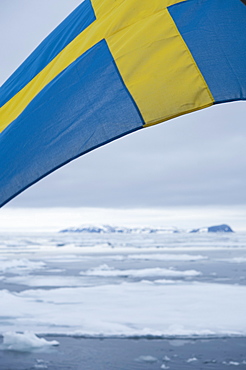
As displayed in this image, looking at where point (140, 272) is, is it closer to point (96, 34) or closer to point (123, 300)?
point (123, 300)

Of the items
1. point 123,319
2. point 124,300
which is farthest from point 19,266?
point 123,319

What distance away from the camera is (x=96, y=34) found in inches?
52.8

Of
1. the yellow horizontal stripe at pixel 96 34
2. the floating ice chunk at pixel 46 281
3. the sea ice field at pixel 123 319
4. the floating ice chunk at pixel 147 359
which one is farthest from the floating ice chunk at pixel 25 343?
the yellow horizontal stripe at pixel 96 34

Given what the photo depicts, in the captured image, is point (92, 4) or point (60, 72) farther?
point (92, 4)

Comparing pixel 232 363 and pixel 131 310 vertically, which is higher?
pixel 131 310

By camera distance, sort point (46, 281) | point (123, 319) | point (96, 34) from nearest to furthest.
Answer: point (96, 34), point (123, 319), point (46, 281)

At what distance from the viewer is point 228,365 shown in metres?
4.70

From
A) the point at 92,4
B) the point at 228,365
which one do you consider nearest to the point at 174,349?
the point at 228,365

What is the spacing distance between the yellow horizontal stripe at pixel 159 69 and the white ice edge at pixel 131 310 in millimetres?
4976

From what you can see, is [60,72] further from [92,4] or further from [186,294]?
[186,294]

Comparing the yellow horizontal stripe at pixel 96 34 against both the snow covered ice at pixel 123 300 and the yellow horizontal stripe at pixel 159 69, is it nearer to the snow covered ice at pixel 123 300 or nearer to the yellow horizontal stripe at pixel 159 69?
the yellow horizontal stripe at pixel 159 69

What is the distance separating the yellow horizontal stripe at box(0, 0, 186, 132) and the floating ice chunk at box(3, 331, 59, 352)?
4.39 m

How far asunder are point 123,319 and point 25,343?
1.56 meters

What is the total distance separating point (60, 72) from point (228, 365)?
4.02m
